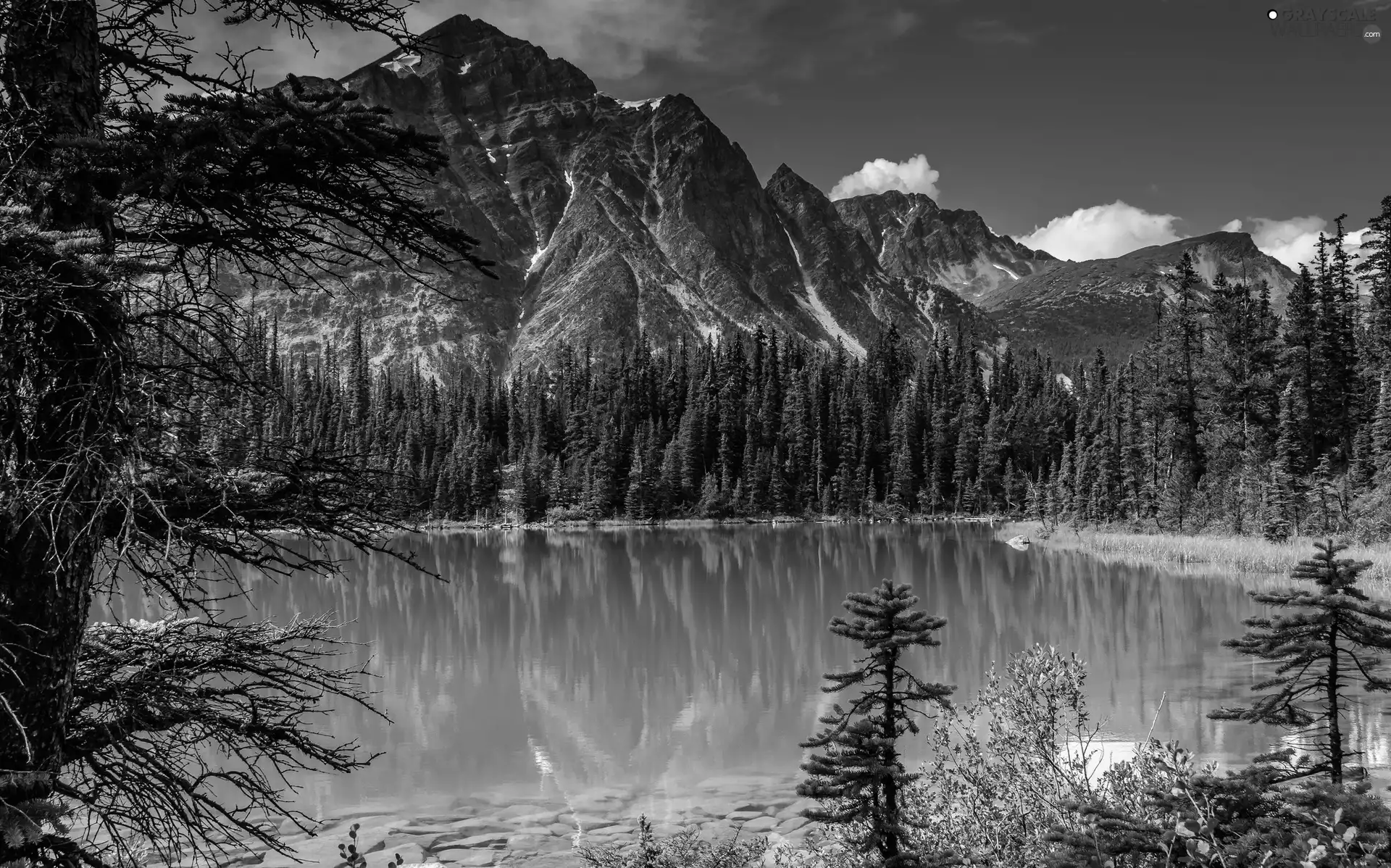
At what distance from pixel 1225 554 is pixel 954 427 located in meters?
78.9

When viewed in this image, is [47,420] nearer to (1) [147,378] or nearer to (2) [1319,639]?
(1) [147,378]

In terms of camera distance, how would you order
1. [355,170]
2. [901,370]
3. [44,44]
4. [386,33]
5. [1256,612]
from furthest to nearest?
[901,370], [1256,612], [386,33], [355,170], [44,44]

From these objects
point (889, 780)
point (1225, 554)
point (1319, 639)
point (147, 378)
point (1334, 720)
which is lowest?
point (1225, 554)

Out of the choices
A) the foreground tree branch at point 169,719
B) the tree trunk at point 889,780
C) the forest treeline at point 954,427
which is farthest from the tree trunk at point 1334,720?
the forest treeline at point 954,427

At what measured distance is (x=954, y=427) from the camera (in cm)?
11800

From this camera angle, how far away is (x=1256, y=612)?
2909 cm

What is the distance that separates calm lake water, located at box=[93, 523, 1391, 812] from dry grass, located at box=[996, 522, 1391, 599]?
1.93m

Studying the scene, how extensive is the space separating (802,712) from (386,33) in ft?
58.2

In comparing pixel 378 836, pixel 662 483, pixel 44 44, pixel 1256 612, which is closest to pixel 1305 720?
pixel 44 44

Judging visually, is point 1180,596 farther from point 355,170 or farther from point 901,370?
point 901,370

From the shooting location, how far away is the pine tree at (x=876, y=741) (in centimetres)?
734

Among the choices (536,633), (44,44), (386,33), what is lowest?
(536,633)

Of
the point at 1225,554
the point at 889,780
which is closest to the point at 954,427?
the point at 1225,554

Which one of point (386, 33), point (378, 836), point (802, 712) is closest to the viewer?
point (386, 33)
